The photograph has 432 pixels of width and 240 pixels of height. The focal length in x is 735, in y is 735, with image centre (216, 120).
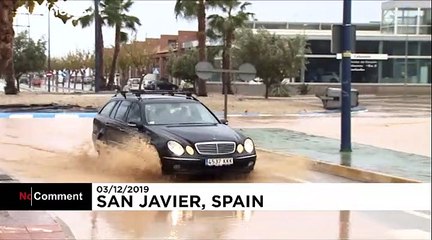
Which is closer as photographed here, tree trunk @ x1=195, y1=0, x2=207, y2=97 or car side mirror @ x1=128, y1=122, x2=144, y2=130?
tree trunk @ x1=195, y1=0, x2=207, y2=97

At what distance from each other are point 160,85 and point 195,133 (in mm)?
351

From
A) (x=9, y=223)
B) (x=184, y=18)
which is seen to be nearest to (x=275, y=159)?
(x=184, y=18)

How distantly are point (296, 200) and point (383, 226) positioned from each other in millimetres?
1226

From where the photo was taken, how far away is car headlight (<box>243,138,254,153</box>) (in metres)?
4.38

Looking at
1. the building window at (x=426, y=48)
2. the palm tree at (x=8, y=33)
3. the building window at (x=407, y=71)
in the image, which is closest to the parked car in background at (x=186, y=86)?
the palm tree at (x=8, y=33)

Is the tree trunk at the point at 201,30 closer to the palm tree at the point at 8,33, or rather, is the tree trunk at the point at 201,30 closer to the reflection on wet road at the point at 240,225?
the palm tree at the point at 8,33

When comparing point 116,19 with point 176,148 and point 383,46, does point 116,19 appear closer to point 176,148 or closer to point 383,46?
point 176,148

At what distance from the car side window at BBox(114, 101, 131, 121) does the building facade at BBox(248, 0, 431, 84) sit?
0.86 meters

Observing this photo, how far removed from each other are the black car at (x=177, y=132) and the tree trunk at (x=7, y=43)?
1.78ft

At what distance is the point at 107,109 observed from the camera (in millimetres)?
4293

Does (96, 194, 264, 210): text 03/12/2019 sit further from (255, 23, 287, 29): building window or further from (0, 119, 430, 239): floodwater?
(255, 23, 287, 29): building window

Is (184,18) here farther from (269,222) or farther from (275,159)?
(269,222)

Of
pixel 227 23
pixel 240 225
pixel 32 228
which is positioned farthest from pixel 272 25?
pixel 32 228

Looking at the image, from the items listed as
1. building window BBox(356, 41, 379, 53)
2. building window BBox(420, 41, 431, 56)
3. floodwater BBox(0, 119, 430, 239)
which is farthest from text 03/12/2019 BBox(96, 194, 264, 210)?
building window BBox(420, 41, 431, 56)
